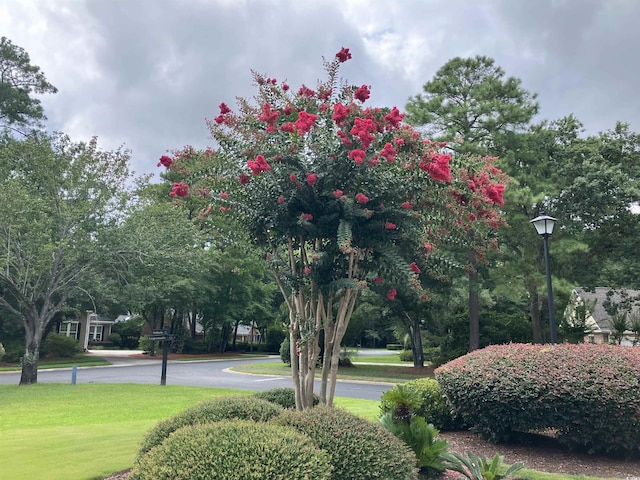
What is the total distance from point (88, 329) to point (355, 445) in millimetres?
46204

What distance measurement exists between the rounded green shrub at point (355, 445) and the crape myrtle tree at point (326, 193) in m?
1.33

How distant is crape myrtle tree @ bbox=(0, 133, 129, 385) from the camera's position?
618 inches

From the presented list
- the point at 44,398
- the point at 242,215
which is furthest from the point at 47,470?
the point at 44,398

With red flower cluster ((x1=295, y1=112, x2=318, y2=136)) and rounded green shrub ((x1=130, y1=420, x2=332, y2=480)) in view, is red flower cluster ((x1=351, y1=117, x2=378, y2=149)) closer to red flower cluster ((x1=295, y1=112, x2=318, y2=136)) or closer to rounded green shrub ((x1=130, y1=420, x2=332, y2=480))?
red flower cluster ((x1=295, y1=112, x2=318, y2=136))

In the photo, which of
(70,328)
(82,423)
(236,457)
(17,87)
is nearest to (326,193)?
(236,457)

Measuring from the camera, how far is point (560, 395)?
20.6 ft

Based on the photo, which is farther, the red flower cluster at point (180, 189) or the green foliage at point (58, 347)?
the green foliage at point (58, 347)

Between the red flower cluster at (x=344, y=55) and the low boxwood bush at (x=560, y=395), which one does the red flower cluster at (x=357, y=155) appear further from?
the low boxwood bush at (x=560, y=395)

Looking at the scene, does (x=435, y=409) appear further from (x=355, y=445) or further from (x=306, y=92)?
(x=306, y=92)

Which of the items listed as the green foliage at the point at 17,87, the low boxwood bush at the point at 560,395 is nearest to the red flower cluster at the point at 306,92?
the low boxwood bush at the point at 560,395

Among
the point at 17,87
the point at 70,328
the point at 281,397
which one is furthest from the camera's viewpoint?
the point at 70,328

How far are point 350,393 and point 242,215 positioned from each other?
11.9 meters

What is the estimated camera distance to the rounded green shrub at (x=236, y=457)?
3.14m

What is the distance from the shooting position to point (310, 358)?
18.6ft
